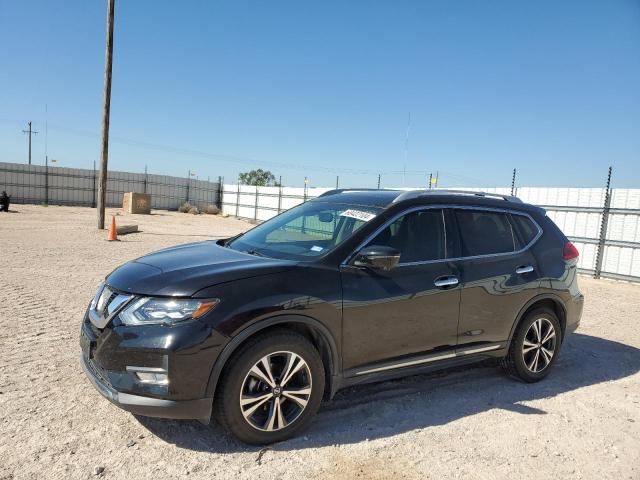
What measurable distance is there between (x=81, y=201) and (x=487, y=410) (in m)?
36.4

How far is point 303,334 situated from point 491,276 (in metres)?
1.88

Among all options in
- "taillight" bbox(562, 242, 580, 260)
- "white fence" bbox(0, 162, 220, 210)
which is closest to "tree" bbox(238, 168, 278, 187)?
"white fence" bbox(0, 162, 220, 210)

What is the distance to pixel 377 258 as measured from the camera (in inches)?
139

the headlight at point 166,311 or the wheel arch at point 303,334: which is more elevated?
the headlight at point 166,311

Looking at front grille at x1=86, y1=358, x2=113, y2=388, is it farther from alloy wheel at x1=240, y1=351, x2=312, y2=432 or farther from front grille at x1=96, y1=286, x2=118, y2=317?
alloy wheel at x1=240, y1=351, x2=312, y2=432

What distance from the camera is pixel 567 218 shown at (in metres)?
13.9

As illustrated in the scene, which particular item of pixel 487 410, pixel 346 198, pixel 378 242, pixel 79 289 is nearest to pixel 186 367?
pixel 378 242

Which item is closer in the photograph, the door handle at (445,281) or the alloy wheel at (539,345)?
the door handle at (445,281)

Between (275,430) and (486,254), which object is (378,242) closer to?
(486,254)

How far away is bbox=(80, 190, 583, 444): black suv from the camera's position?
3.06 metres

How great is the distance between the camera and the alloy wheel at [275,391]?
10.5 feet

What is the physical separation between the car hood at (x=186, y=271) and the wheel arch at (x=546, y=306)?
2.42m

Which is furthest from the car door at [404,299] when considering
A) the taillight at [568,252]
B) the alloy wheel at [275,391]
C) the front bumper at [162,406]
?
the taillight at [568,252]

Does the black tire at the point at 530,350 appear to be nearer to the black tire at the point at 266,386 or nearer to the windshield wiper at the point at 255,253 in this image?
the black tire at the point at 266,386
